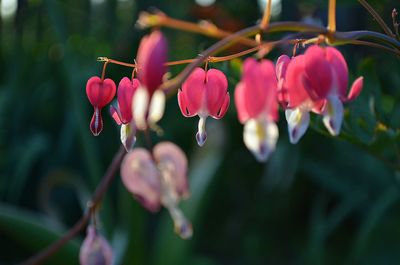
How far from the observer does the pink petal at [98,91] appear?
2.31 feet

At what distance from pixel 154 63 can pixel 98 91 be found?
0.25 metres

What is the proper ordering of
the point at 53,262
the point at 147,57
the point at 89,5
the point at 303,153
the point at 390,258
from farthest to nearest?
1. the point at 89,5
2. the point at 303,153
3. the point at 390,258
4. the point at 53,262
5. the point at 147,57

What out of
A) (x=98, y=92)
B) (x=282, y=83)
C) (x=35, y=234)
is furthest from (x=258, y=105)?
(x=35, y=234)

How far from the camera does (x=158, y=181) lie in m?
0.50

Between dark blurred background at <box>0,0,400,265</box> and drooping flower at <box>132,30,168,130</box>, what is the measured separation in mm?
1430

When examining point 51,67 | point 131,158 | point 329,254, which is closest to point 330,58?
point 131,158

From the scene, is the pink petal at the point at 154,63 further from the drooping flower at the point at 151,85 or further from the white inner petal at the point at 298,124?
the white inner petal at the point at 298,124

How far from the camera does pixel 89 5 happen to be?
4.08 metres

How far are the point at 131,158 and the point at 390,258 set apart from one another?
198cm

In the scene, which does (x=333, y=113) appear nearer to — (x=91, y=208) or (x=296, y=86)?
(x=296, y=86)

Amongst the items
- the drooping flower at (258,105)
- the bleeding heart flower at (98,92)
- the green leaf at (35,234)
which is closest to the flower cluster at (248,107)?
the drooping flower at (258,105)

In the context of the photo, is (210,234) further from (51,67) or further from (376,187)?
(51,67)

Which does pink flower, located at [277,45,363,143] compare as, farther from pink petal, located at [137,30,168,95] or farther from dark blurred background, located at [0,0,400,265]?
dark blurred background, located at [0,0,400,265]

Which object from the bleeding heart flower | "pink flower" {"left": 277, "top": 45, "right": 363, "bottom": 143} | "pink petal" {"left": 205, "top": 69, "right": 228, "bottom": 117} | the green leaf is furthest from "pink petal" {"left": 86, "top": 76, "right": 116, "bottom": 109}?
the green leaf
